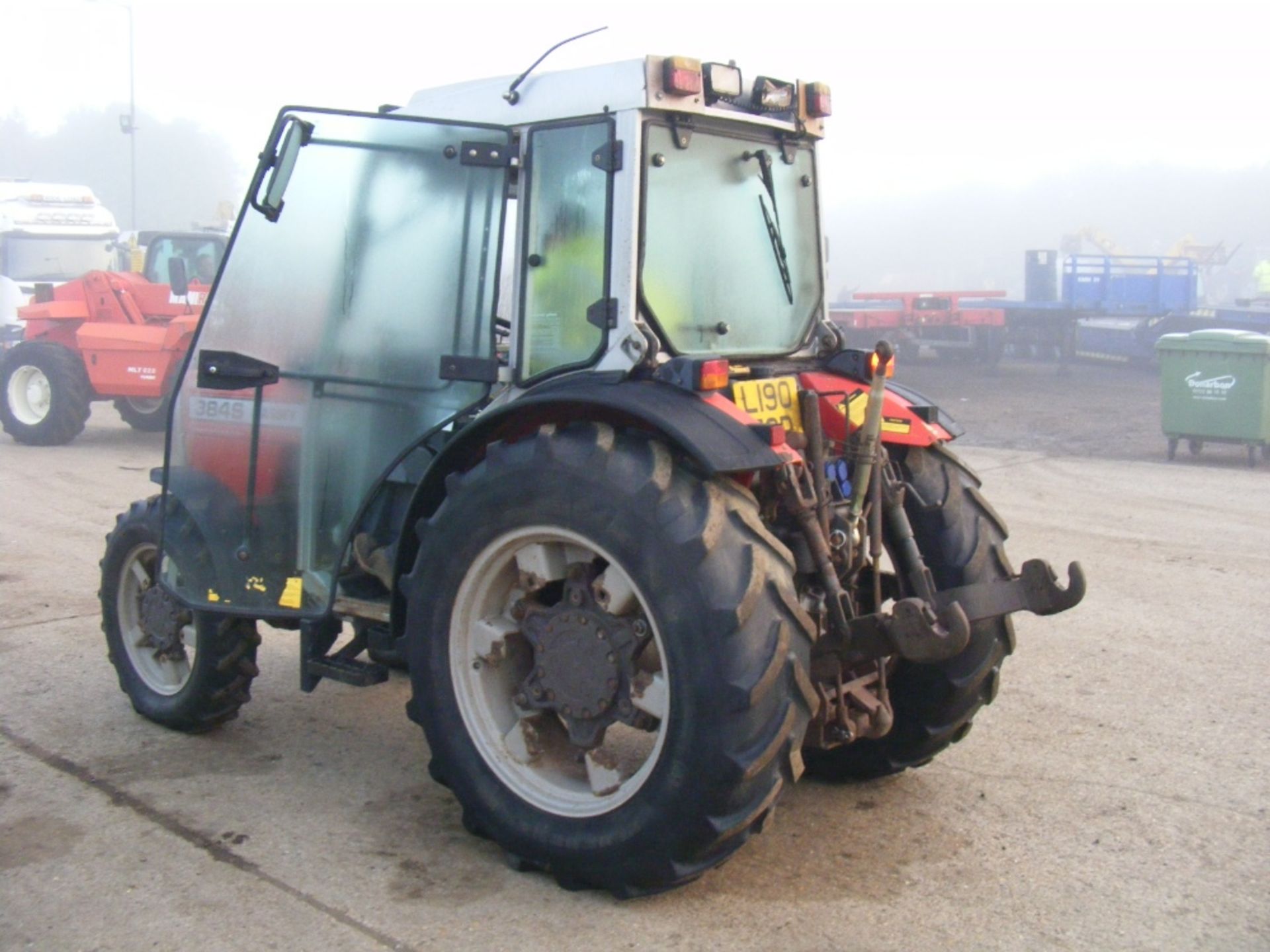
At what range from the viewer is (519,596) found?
13.5ft

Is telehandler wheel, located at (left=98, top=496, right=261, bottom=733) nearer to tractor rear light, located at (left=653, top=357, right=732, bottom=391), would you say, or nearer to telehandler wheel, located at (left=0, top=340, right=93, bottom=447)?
tractor rear light, located at (left=653, top=357, right=732, bottom=391)

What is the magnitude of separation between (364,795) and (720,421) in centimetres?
197

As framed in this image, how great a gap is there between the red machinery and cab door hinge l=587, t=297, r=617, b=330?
1997cm

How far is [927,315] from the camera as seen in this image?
23.8 m

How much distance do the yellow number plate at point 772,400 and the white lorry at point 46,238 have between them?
21.6 m

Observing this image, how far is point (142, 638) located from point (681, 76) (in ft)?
10.2

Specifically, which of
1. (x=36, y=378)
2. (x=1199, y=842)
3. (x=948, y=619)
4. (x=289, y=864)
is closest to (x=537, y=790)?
(x=289, y=864)

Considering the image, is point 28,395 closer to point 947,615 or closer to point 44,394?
point 44,394

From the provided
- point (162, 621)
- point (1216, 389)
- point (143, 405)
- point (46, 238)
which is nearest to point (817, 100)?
point (162, 621)

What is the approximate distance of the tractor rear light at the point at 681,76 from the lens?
399 centimetres

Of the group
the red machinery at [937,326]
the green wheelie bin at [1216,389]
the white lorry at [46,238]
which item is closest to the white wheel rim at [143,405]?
the white lorry at [46,238]

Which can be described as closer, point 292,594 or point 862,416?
point 862,416

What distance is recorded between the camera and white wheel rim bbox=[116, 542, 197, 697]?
5.32m

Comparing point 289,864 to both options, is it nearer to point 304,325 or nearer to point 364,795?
point 364,795
